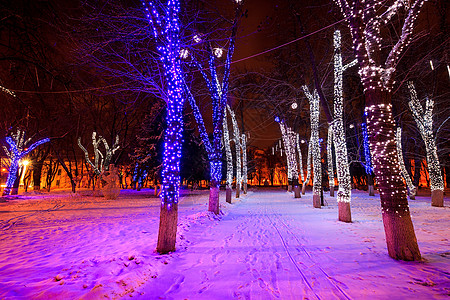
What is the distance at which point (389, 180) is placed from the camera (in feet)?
15.3

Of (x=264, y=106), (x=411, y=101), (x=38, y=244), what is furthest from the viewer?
(x=264, y=106)

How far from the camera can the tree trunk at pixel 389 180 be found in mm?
4379

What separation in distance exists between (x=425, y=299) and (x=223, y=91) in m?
9.79

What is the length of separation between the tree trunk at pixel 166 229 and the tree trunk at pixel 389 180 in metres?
4.61

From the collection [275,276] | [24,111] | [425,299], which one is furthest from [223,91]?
[24,111]

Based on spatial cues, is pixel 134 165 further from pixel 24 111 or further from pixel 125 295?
pixel 125 295

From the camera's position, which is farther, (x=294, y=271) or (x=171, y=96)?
(x=171, y=96)

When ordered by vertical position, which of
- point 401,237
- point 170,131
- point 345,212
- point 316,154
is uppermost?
point 316,154

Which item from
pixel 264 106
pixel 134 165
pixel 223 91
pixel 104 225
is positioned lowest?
pixel 104 225

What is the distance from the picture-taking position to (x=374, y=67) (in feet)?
16.2

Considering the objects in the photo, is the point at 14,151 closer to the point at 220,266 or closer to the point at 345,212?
the point at 220,266

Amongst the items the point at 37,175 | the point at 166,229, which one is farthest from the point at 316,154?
the point at 37,175

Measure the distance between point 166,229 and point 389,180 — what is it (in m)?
4.98

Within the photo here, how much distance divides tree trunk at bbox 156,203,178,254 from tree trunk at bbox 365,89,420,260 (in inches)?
182
